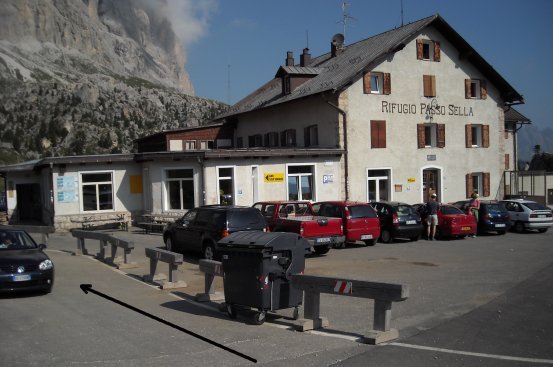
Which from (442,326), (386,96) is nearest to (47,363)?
(442,326)

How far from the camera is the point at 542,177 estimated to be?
40.8 meters

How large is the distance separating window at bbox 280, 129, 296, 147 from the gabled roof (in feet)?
5.82

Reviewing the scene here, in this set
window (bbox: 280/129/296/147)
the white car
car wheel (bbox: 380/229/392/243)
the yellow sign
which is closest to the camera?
car wheel (bbox: 380/229/392/243)

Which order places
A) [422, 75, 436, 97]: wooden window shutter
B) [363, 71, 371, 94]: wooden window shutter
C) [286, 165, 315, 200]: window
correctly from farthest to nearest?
→ [422, 75, 436, 97]: wooden window shutter, [363, 71, 371, 94]: wooden window shutter, [286, 165, 315, 200]: window

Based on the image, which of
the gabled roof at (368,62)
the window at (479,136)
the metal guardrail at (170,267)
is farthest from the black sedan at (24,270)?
the window at (479,136)

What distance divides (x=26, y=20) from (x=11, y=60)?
38.0 metres

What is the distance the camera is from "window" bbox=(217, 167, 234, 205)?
26.8 m

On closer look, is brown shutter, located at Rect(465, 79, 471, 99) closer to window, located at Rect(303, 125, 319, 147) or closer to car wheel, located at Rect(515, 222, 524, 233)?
window, located at Rect(303, 125, 319, 147)

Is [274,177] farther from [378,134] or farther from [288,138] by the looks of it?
[378,134]

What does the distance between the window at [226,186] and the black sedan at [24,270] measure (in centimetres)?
1464

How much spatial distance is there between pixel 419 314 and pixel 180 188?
18.7 m

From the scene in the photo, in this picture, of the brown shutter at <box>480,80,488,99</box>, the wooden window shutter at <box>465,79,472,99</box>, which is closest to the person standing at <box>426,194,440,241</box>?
the wooden window shutter at <box>465,79,472,99</box>

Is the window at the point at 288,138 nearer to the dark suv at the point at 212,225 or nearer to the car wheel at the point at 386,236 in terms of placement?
the car wheel at the point at 386,236

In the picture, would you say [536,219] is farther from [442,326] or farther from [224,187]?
[442,326]
